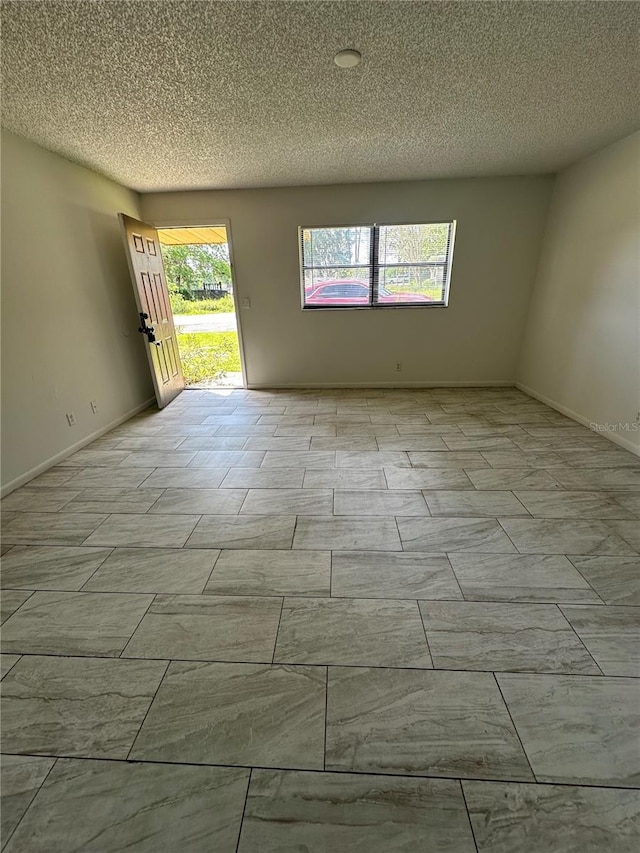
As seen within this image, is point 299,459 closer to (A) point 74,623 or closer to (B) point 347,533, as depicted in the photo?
(B) point 347,533

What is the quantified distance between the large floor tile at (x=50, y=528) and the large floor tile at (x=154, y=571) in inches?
13.6

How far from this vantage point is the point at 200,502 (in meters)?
2.24

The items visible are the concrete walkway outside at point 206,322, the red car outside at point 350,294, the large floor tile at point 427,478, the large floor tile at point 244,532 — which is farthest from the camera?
the concrete walkway outside at point 206,322

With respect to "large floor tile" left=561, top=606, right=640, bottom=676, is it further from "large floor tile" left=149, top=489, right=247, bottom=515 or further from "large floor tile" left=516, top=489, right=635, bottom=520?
"large floor tile" left=149, top=489, right=247, bottom=515

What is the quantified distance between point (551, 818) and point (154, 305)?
484cm

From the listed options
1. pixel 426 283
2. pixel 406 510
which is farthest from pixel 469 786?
pixel 426 283

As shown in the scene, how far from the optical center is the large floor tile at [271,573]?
61.3 inches

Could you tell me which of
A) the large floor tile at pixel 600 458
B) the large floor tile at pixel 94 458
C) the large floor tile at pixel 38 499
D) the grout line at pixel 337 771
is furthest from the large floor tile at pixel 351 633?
the large floor tile at pixel 94 458

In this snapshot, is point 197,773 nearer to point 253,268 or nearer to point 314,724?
point 314,724

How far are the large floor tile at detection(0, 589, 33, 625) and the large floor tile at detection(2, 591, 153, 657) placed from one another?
29 millimetres

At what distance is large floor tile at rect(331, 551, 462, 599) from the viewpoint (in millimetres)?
1528

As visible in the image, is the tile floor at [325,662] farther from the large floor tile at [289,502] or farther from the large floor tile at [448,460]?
the large floor tile at [448,460]

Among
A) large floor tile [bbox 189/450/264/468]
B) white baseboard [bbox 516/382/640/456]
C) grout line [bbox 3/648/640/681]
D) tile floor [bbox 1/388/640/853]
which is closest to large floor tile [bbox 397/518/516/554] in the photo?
tile floor [bbox 1/388/640/853]

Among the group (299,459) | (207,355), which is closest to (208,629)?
(299,459)
